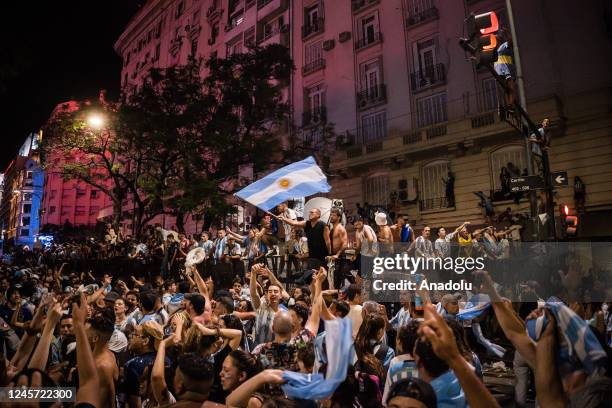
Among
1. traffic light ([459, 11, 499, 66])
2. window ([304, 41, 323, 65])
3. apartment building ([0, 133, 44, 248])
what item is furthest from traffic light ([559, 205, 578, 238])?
apartment building ([0, 133, 44, 248])

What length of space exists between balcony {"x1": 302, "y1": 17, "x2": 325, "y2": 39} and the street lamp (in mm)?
14666

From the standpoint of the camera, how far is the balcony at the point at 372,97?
80.8ft

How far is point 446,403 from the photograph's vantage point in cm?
264

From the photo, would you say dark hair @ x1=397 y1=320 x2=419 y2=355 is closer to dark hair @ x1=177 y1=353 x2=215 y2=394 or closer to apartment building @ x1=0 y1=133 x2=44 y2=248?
dark hair @ x1=177 y1=353 x2=215 y2=394

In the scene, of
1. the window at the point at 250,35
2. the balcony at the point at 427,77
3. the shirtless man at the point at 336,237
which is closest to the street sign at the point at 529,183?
the shirtless man at the point at 336,237

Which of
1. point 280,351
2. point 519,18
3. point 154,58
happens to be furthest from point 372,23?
point 154,58

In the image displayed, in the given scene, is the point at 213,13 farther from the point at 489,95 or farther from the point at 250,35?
the point at 489,95

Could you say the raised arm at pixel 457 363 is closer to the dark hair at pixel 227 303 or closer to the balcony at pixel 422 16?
the dark hair at pixel 227 303

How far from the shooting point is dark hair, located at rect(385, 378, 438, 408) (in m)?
2.17

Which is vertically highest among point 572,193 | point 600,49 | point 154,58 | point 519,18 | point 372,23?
point 154,58

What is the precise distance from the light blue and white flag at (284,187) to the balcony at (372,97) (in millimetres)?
17932

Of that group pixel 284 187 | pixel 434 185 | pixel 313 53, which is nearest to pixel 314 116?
pixel 313 53

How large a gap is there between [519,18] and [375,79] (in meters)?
8.31

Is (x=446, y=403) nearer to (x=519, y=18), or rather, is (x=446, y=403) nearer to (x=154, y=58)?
(x=519, y=18)
